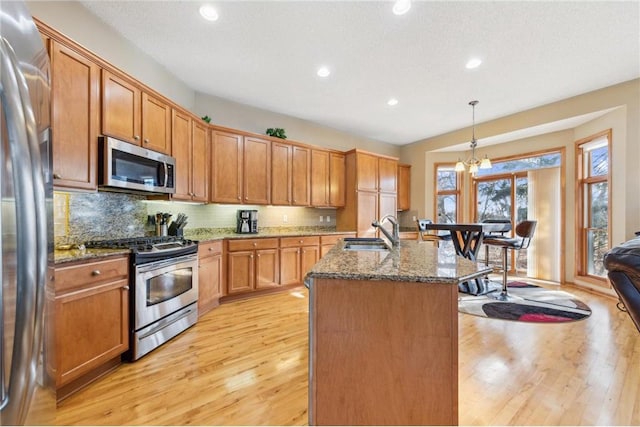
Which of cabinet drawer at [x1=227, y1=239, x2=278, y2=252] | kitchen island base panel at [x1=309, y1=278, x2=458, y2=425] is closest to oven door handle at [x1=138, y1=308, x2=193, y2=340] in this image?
cabinet drawer at [x1=227, y1=239, x2=278, y2=252]

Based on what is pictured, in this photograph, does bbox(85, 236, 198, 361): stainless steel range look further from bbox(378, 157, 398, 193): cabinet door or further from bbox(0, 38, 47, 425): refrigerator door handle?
bbox(378, 157, 398, 193): cabinet door

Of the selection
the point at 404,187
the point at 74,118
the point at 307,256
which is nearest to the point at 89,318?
the point at 74,118

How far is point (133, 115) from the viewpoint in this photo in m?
2.36

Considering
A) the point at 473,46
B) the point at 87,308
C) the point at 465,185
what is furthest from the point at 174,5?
the point at 465,185

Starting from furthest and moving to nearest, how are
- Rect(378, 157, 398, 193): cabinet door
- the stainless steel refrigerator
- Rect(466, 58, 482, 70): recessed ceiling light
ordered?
Rect(378, 157, 398, 193): cabinet door → Rect(466, 58, 482, 70): recessed ceiling light → the stainless steel refrigerator

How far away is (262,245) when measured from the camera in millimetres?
3545

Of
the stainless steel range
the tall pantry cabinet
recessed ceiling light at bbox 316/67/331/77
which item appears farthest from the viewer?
the tall pantry cabinet

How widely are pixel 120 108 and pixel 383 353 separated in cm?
272

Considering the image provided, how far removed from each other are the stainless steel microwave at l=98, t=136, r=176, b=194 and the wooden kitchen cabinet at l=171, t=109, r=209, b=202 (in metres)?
0.16

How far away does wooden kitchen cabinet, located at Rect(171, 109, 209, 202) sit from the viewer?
288cm

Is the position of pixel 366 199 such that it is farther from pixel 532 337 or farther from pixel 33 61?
pixel 33 61

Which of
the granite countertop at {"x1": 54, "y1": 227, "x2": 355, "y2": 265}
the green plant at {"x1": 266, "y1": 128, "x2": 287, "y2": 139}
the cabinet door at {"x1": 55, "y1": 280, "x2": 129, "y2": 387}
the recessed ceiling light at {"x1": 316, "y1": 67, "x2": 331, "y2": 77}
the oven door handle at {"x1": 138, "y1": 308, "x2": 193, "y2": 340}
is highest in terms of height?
the recessed ceiling light at {"x1": 316, "y1": 67, "x2": 331, "y2": 77}

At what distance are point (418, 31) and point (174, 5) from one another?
211cm

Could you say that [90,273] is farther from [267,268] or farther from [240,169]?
[240,169]
